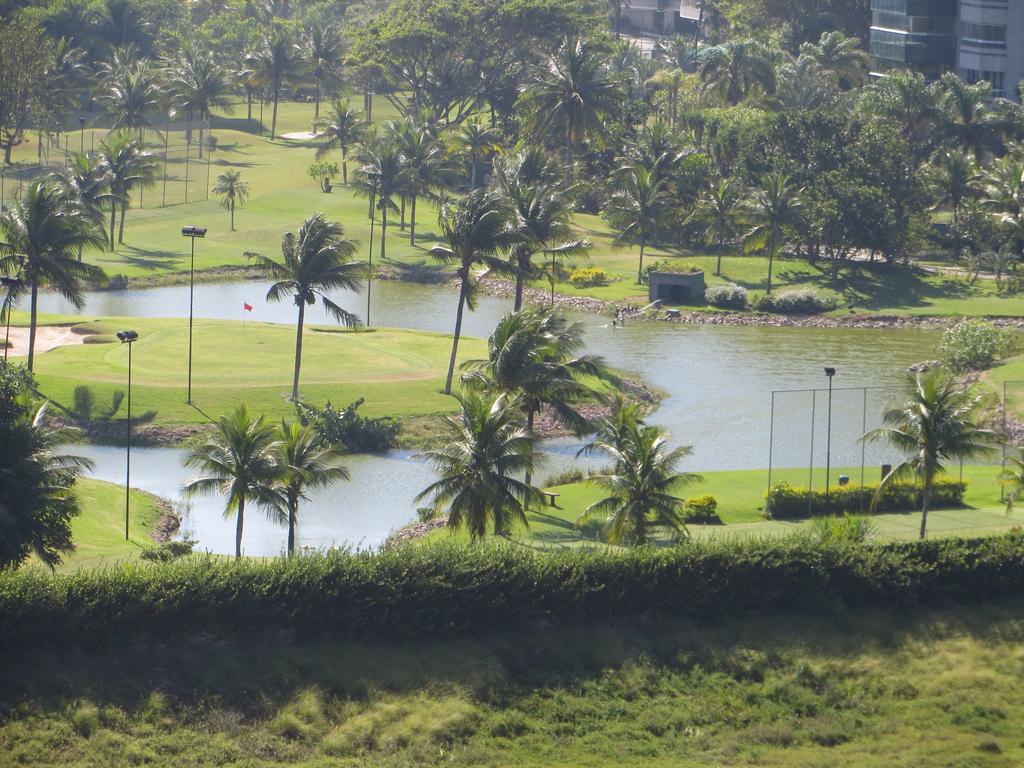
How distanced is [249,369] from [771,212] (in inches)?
1707

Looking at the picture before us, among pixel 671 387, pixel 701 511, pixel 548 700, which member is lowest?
pixel 548 700

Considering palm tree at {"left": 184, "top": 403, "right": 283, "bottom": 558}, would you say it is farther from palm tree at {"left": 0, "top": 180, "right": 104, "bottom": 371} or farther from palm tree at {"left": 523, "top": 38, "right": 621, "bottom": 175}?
palm tree at {"left": 523, "top": 38, "right": 621, "bottom": 175}

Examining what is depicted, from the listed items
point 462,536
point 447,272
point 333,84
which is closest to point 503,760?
point 462,536

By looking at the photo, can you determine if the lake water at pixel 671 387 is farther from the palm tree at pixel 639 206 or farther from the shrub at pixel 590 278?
the palm tree at pixel 639 206

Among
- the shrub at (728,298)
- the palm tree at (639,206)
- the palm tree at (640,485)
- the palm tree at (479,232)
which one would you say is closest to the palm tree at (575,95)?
the palm tree at (639,206)

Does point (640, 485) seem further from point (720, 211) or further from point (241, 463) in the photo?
point (720, 211)

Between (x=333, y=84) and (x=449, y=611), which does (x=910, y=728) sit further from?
(x=333, y=84)

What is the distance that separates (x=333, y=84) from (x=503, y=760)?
135187mm

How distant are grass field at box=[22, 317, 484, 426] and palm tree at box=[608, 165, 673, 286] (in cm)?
2870

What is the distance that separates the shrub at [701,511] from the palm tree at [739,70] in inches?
3659

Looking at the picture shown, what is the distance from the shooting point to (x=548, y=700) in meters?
44.2

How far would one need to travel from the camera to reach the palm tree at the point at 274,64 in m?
158

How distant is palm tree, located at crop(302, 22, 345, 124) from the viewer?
16688 centimetres

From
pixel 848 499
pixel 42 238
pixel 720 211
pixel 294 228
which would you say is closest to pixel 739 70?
pixel 720 211
